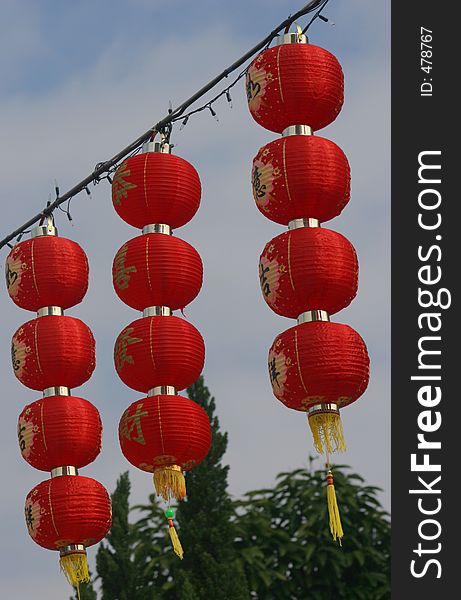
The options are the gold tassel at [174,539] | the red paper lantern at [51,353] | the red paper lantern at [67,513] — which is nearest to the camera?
the gold tassel at [174,539]

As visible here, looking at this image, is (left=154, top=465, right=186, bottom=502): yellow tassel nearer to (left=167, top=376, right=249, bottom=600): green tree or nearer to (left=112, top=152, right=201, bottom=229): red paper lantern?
(left=112, top=152, right=201, bottom=229): red paper lantern

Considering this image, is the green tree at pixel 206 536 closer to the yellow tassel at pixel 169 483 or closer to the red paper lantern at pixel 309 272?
the yellow tassel at pixel 169 483

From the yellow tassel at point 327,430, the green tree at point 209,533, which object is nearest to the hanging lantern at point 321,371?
the yellow tassel at point 327,430

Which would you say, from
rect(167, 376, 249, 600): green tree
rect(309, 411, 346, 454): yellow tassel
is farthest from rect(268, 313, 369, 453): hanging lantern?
rect(167, 376, 249, 600): green tree

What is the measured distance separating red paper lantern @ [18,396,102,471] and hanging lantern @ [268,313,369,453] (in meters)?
1.93

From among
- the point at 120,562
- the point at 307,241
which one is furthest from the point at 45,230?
the point at 120,562

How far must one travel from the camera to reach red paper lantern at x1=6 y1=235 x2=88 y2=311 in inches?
372

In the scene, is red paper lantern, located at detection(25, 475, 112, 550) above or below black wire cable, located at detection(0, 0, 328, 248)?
below

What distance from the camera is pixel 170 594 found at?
16.0 meters

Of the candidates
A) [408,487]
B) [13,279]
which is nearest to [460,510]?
[408,487]

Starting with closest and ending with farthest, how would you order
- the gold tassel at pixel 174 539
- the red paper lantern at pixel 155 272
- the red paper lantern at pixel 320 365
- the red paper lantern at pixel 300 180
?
1. the red paper lantern at pixel 320 365
2. the red paper lantern at pixel 300 180
3. the gold tassel at pixel 174 539
4. the red paper lantern at pixel 155 272

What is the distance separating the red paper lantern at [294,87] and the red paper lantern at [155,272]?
3.33 feet

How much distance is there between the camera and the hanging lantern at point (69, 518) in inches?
348

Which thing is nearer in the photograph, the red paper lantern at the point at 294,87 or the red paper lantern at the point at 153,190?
the red paper lantern at the point at 294,87
